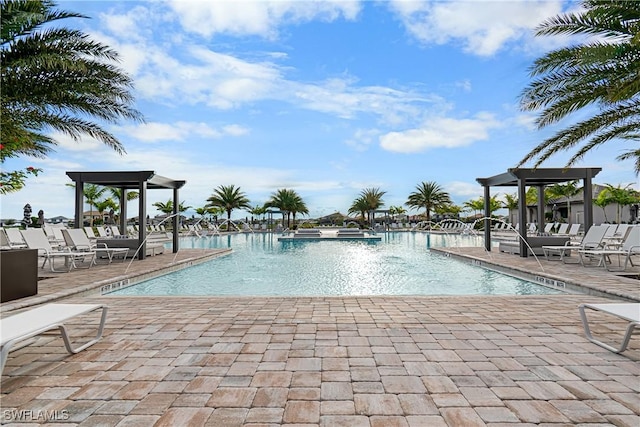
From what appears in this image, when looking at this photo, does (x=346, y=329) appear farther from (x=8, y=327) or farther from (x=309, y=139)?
(x=309, y=139)

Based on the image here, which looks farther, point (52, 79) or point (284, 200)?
point (284, 200)

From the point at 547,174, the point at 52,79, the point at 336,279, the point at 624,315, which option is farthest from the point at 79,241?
the point at 547,174

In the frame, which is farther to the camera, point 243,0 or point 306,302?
point 243,0

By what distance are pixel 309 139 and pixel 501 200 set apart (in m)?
20.9

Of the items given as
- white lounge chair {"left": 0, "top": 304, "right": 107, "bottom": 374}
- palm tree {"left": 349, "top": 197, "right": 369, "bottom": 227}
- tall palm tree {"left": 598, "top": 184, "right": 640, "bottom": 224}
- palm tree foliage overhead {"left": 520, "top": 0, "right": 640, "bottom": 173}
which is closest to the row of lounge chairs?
white lounge chair {"left": 0, "top": 304, "right": 107, "bottom": 374}

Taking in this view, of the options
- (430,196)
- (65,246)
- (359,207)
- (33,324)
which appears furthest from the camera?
(359,207)

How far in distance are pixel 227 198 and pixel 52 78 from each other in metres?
27.9

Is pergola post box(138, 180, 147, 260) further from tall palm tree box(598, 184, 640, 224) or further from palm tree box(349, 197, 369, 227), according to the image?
palm tree box(349, 197, 369, 227)

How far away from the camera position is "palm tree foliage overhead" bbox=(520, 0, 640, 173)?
18.7 feet

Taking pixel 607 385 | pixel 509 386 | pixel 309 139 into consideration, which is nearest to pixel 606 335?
pixel 607 385

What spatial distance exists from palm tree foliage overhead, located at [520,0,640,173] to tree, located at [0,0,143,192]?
8.28 m

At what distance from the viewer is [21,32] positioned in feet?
20.6

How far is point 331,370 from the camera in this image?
2.86 meters

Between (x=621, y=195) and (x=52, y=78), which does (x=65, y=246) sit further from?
(x=621, y=195)
